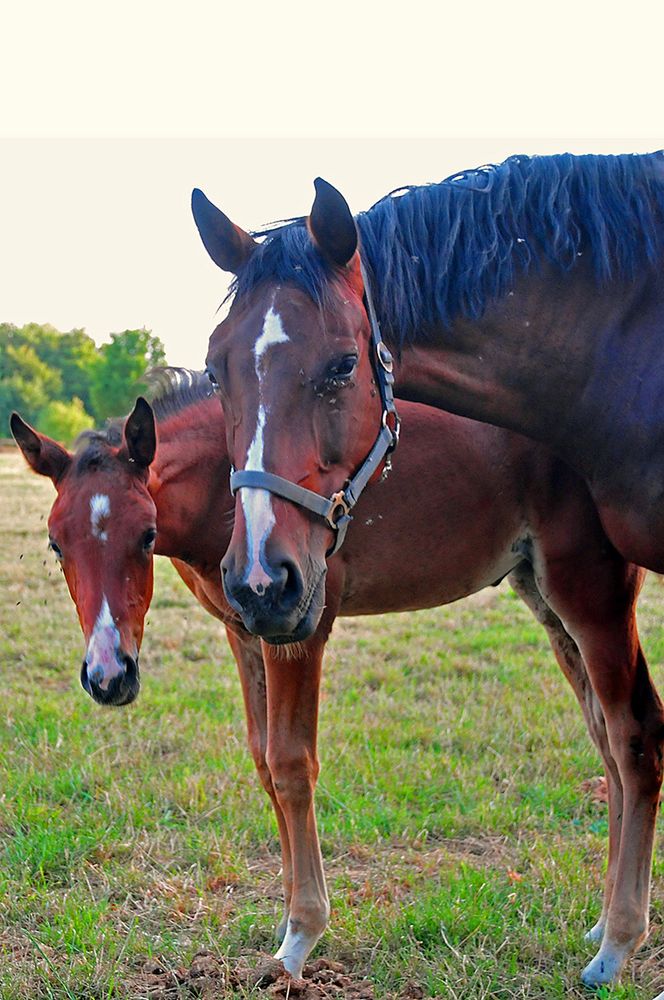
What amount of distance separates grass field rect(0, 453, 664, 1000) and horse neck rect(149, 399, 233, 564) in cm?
Answer: 143

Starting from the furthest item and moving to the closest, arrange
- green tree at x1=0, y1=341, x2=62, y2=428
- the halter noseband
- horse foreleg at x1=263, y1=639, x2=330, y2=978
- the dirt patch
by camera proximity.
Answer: green tree at x1=0, y1=341, x2=62, y2=428
horse foreleg at x1=263, y1=639, x2=330, y2=978
the dirt patch
the halter noseband

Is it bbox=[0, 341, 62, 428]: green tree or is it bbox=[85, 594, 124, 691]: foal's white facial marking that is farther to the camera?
bbox=[0, 341, 62, 428]: green tree

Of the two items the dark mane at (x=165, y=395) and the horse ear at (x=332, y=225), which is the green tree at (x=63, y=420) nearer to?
the dark mane at (x=165, y=395)

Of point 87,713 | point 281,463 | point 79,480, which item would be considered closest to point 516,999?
point 281,463

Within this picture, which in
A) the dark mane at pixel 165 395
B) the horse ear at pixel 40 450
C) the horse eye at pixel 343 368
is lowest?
the horse ear at pixel 40 450

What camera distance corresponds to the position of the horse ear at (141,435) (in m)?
3.76

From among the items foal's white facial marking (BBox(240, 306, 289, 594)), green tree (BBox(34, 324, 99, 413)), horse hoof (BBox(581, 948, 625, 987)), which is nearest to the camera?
foal's white facial marking (BBox(240, 306, 289, 594))

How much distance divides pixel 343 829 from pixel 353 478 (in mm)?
2467

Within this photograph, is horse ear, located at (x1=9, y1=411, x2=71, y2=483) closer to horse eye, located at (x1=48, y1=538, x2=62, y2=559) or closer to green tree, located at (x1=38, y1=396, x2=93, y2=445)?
horse eye, located at (x1=48, y1=538, x2=62, y2=559)

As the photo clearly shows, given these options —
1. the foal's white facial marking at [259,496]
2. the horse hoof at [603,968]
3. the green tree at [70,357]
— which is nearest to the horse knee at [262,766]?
the horse hoof at [603,968]

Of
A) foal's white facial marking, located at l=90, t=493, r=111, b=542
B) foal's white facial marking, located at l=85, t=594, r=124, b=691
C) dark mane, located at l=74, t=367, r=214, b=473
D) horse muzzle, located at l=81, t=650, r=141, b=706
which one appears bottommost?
horse muzzle, located at l=81, t=650, r=141, b=706

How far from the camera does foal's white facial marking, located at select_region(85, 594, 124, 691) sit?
3.42 meters

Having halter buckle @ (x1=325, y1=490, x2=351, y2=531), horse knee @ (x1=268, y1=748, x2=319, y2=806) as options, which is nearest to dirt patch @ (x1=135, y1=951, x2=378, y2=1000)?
horse knee @ (x1=268, y1=748, x2=319, y2=806)

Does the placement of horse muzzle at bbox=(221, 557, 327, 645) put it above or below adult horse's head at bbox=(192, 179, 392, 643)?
below
